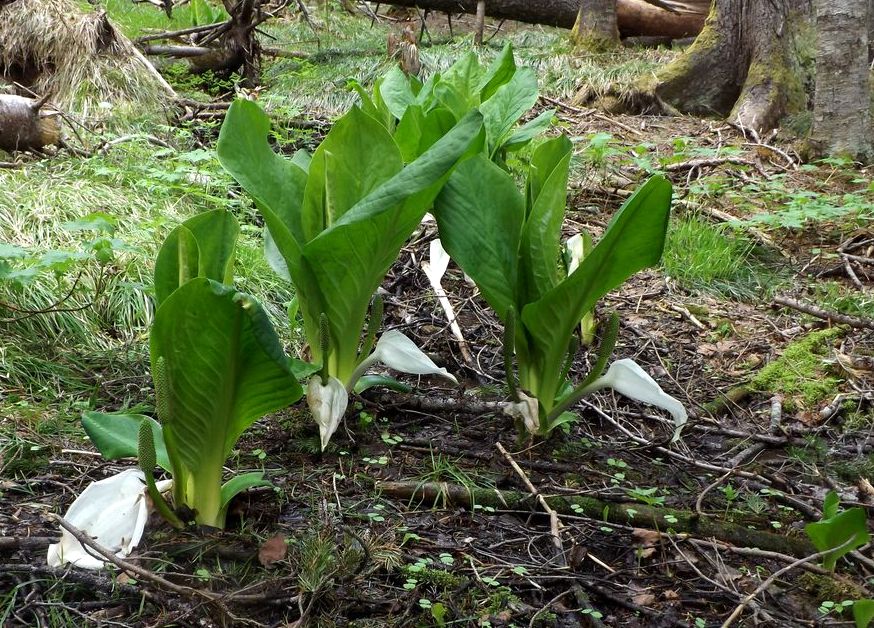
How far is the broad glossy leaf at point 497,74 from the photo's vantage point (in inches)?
105

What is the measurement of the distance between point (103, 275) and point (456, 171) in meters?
1.52

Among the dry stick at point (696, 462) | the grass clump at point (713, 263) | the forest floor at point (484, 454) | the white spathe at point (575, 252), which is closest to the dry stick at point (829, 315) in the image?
the forest floor at point (484, 454)

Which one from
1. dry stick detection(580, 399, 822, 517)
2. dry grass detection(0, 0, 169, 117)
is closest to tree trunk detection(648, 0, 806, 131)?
dry grass detection(0, 0, 169, 117)

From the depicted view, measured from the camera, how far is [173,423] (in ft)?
5.06

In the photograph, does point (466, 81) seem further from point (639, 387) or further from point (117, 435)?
point (117, 435)

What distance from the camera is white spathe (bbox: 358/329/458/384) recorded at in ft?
6.48

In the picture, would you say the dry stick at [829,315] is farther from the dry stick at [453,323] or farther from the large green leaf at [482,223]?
the large green leaf at [482,223]

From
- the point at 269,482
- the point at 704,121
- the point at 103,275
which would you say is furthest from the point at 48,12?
the point at 269,482

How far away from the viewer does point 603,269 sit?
6.18 feet

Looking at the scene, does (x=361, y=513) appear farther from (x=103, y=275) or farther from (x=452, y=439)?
(x=103, y=275)

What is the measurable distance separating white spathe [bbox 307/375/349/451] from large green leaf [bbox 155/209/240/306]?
0.40m

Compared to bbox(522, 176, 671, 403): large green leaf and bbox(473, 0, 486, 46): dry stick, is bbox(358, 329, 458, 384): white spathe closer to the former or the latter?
bbox(522, 176, 671, 403): large green leaf

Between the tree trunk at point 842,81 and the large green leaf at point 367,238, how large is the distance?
3.69 metres

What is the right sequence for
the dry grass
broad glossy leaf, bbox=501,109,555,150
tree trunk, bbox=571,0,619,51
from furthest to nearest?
tree trunk, bbox=571,0,619,51 < the dry grass < broad glossy leaf, bbox=501,109,555,150
